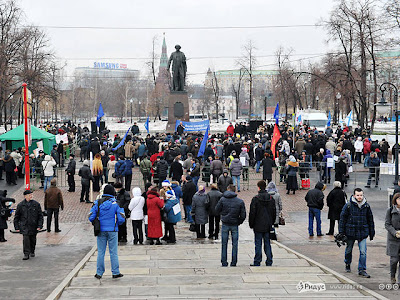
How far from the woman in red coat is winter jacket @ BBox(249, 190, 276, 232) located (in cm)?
305

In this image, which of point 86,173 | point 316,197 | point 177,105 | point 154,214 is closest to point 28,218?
point 154,214

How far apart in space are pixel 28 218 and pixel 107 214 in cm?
310

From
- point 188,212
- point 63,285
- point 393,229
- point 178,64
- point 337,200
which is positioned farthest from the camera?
point 178,64

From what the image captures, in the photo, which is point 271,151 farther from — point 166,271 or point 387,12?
point 387,12

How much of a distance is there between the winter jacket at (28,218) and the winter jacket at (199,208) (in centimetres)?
365

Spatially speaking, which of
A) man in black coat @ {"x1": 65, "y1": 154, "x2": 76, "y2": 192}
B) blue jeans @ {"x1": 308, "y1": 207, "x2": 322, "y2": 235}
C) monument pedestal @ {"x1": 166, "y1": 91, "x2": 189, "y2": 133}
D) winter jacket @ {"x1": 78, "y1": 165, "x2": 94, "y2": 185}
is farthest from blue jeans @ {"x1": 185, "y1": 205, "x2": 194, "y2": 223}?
monument pedestal @ {"x1": 166, "y1": 91, "x2": 189, "y2": 133}

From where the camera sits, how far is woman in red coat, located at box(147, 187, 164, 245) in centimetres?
1295

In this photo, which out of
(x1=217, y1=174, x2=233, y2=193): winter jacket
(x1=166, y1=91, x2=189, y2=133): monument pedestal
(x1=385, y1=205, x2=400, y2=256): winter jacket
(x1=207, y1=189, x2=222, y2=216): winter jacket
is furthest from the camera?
(x1=166, y1=91, x2=189, y2=133): monument pedestal

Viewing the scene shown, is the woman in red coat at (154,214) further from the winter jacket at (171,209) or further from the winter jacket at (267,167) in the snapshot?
the winter jacket at (267,167)

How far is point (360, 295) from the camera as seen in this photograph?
8344 mm

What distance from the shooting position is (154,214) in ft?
42.9

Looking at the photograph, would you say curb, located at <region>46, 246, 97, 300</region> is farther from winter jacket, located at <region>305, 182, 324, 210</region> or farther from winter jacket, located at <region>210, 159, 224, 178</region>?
winter jacket, located at <region>210, 159, 224, 178</region>

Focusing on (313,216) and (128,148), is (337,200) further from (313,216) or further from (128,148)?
(128,148)

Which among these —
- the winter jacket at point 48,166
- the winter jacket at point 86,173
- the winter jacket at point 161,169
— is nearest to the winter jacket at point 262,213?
the winter jacket at point 86,173
